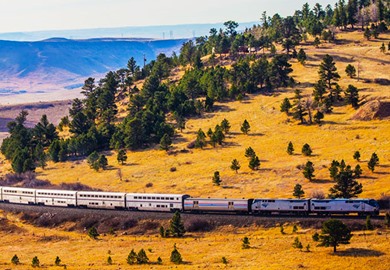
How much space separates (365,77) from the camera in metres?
145

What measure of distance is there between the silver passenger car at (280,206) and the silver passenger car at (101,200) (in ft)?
77.1

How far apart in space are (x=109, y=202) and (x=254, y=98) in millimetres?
73099

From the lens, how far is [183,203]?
82500 mm

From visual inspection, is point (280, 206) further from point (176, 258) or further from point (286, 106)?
point (286, 106)

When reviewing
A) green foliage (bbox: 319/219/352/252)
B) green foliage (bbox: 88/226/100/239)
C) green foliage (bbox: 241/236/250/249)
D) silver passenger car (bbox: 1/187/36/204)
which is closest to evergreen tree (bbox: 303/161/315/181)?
green foliage (bbox: 241/236/250/249)

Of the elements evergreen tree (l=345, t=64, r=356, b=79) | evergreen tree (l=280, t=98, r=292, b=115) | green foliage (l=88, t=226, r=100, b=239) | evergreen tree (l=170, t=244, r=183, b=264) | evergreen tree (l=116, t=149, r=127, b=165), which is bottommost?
green foliage (l=88, t=226, r=100, b=239)

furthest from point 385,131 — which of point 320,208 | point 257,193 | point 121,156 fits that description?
point 121,156

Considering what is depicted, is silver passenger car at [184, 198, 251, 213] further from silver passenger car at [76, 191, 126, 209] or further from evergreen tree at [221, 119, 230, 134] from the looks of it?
evergreen tree at [221, 119, 230, 134]

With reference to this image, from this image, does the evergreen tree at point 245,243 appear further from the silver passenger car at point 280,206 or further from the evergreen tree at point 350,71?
the evergreen tree at point 350,71

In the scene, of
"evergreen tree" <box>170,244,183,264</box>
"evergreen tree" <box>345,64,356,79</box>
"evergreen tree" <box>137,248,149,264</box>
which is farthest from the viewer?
"evergreen tree" <box>345,64,356,79</box>

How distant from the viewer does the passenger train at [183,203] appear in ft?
239

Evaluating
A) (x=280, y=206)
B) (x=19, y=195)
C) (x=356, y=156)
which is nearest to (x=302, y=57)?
(x=356, y=156)

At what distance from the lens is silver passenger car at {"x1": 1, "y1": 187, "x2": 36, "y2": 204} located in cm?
9838

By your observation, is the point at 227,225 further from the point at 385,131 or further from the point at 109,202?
the point at 385,131
